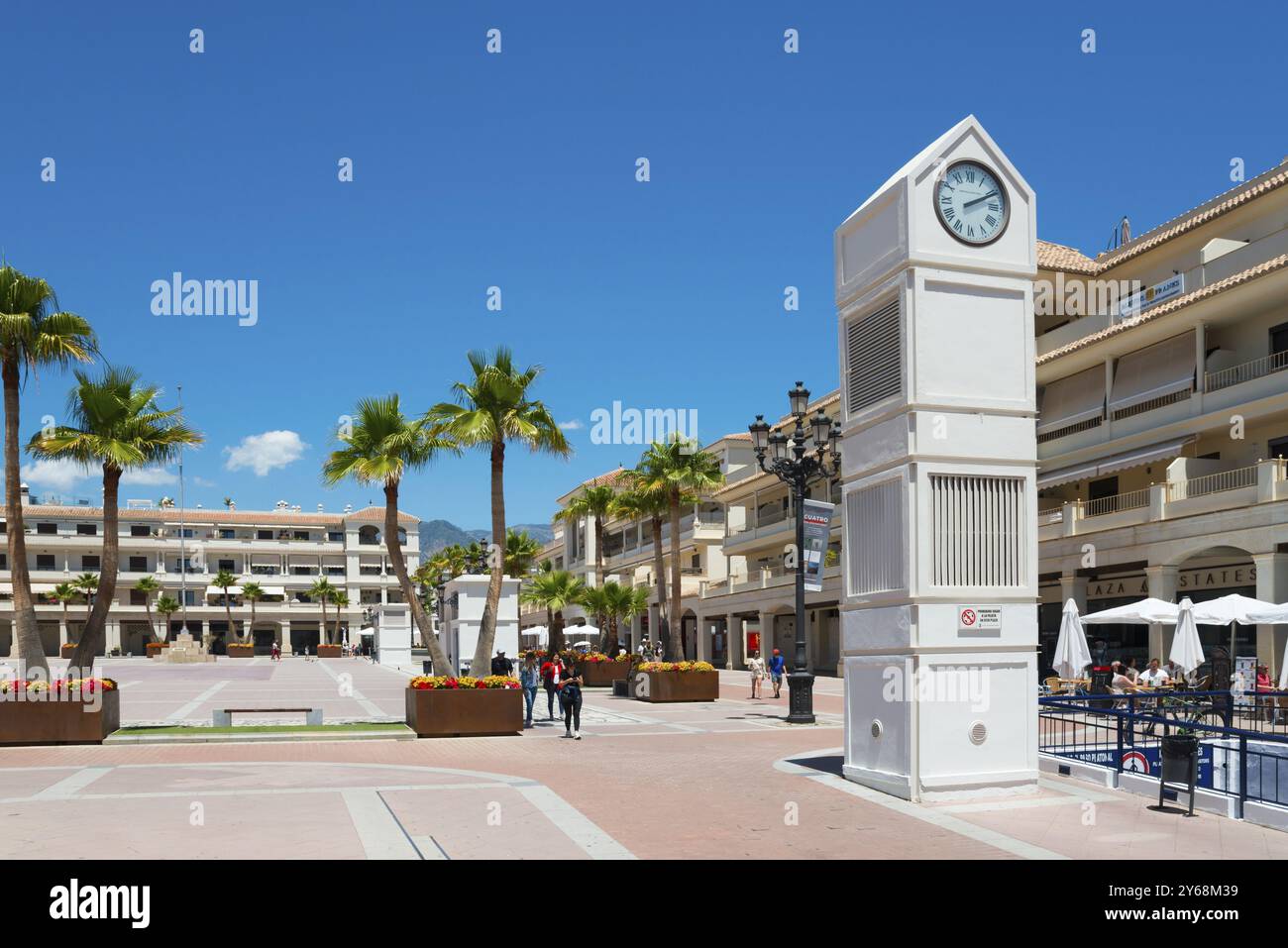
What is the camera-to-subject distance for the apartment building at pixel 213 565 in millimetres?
99562

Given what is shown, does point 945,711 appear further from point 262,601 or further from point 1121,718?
point 262,601

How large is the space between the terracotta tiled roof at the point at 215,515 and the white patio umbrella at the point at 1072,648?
90456mm

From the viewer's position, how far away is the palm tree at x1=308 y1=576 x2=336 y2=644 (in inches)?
4040

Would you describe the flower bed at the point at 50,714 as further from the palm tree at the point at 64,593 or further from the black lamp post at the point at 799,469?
the palm tree at the point at 64,593

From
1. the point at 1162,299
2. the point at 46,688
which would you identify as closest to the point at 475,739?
the point at 46,688

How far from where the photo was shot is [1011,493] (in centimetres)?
1400

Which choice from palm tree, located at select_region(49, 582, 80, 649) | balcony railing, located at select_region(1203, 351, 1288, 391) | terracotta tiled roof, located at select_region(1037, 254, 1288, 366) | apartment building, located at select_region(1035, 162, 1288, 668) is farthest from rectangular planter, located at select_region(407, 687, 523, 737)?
palm tree, located at select_region(49, 582, 80, 649)

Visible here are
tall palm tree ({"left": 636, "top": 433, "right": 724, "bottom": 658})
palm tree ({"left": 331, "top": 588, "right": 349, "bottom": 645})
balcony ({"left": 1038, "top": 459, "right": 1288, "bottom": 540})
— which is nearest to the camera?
balcony ({"left": 1038, "top": 459, "right": 1288, "bottom": 540})

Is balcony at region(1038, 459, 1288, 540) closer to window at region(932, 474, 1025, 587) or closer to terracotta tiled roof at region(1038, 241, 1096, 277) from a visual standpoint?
terracotta tiled roof at region(1038, 241, 1096, 277)

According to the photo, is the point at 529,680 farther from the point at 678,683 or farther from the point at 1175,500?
the point at 1175,500

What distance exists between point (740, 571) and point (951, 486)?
45.5 meters

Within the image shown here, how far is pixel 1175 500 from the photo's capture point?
31953mm

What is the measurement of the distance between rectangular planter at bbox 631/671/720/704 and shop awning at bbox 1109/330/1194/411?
15375mm

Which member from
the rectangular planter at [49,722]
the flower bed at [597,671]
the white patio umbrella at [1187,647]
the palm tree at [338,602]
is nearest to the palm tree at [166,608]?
the palm tree at [338,602]
